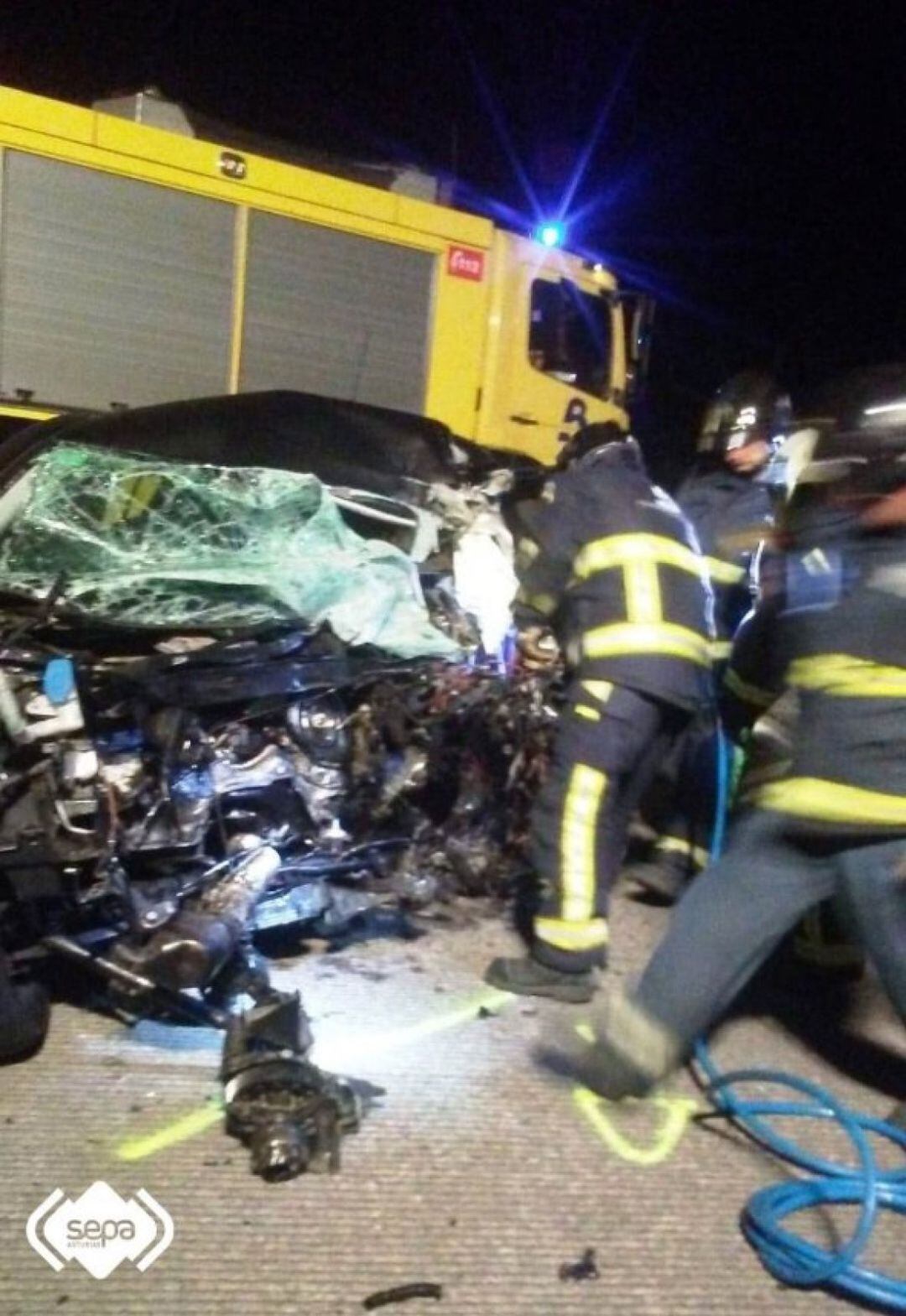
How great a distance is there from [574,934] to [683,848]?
1.07 meters

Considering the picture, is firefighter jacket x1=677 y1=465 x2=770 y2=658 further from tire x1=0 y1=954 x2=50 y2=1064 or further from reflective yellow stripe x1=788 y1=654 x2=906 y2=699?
tire x1=0 y1=954 x2=50 y2=1064

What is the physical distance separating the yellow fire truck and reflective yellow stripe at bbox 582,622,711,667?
15.6 ft

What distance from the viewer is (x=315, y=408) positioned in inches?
200

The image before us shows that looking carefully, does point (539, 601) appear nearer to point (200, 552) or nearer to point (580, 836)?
point (580, 836)

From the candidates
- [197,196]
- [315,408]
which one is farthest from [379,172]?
[315,408]

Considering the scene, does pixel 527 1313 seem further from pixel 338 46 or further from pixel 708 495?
pixel 338 46

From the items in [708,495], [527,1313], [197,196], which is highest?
[197,196]

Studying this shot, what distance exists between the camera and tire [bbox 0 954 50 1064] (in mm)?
2969

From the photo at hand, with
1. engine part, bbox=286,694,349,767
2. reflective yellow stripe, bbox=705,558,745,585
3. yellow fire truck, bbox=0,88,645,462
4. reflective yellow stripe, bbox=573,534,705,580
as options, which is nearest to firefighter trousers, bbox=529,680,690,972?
reflective yellow stripe, bbox=573,534,705,580

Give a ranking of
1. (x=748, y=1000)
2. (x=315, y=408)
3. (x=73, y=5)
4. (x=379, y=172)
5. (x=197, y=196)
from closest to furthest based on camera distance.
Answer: (x=748, y=1000), (x=315, y=408), (x=197, y=196), (x=379, y=172), (x=73, y=5)

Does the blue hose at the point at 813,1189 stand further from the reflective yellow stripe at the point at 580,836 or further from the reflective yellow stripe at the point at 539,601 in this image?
the reflective yellow stripe at the point at 539,601

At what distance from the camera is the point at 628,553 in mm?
3646

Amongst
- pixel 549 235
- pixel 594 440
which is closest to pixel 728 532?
pixel 594 440

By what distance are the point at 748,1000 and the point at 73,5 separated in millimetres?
16545
